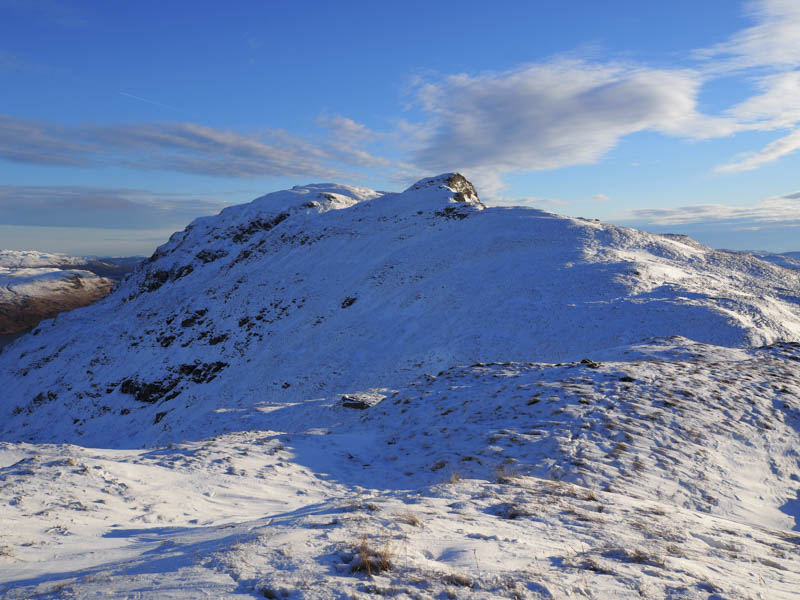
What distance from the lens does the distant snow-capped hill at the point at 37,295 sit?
104 metres

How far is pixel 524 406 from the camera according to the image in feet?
33.8

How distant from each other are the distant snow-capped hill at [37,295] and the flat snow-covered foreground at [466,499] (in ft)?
417

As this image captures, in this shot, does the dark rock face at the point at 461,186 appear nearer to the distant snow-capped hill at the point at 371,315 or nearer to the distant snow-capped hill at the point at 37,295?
the distant snow-capped hill at the point at 371,315

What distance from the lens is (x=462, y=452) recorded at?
28.8ft

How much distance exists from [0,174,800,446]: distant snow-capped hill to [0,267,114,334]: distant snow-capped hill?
243ft

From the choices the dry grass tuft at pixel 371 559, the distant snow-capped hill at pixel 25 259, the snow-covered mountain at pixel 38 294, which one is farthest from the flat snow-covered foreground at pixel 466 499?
the distant snow-capped hill at pixel 25 259

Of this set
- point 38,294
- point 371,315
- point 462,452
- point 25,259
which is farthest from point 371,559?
point 25,259

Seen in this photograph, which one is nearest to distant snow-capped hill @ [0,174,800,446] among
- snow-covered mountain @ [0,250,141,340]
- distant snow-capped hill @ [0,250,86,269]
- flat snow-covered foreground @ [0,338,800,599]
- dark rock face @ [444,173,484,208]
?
dark rock face @ [444,173,484,208]

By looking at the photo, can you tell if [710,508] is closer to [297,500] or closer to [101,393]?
[297,500]

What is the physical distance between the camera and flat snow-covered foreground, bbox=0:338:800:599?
3693mm

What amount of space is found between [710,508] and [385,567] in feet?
20.6

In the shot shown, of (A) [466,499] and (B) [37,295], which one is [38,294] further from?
(A) [466,499]

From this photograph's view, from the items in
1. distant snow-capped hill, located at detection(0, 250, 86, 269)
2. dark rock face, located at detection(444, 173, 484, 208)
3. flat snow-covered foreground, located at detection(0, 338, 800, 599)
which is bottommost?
flat snow-covered foreground, located at detection(0, 338, 800, 599)

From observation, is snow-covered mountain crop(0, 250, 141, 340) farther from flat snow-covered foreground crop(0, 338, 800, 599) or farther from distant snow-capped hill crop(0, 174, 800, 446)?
flat snow-covered foreground crop(0, 338, 800, 599)
